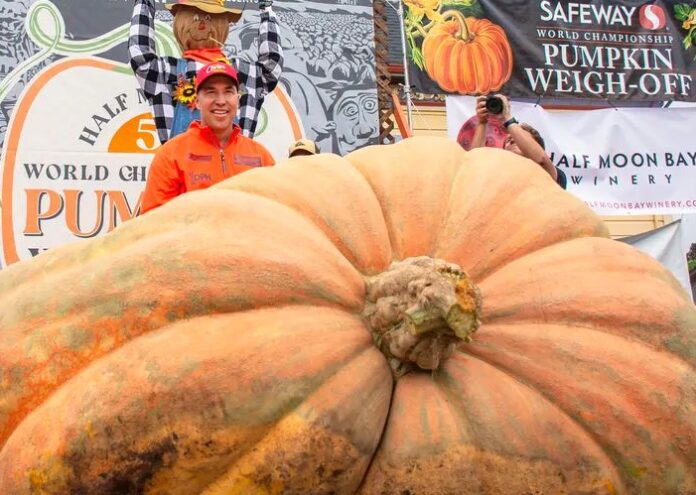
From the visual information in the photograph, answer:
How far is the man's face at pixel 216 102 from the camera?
10.7 ft

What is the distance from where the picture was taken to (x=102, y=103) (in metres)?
5.63

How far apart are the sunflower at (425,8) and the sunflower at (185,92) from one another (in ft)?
11.9

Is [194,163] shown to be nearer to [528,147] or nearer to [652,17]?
[528,147]

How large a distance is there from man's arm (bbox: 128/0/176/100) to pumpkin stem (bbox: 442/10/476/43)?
A: 3820mm

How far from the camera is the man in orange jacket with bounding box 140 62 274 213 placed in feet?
10.2

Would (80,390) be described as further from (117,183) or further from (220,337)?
(117,183)

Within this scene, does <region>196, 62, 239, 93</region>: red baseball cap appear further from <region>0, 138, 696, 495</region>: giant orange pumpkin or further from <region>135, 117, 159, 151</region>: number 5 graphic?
<region>135, 117, 159, 151</region>: number 5 graphic

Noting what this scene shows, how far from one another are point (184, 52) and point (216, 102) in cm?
97

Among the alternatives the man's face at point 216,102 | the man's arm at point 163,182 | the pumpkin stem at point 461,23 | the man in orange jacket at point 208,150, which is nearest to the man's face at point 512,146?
the man in orange jacket at point 208,150

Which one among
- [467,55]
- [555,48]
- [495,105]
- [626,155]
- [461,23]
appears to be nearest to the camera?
[495,105]

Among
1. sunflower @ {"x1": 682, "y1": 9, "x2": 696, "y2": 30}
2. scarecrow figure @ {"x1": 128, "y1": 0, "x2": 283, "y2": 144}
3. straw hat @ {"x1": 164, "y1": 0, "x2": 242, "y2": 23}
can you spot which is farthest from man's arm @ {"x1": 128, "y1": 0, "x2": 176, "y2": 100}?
sunflower @ {"x1": 682, "y1": 9, "x2": 696, "y2": 30}

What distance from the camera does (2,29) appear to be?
5.57 m

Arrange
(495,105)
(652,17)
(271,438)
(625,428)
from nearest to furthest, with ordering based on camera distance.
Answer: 1. (271,438)
2. (625,428)
3. (495,105)
4. (652,17)

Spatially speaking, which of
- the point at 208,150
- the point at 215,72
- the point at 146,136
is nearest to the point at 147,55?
the point at 215,72
